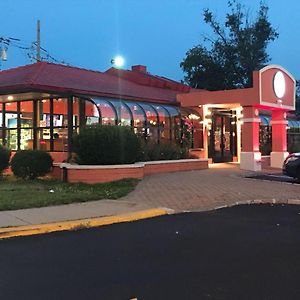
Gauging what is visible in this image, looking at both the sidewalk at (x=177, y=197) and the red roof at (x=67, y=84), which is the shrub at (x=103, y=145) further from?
the red roof at (x=67, y=84)

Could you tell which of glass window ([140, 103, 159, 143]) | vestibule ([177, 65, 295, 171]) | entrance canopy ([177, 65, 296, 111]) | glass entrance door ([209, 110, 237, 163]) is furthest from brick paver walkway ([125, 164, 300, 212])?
glass entrance door ([209, 110, 237, 163])

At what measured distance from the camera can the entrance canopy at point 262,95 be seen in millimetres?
20770

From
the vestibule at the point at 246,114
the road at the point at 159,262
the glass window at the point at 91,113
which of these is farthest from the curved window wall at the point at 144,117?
the road at the point at 159,262

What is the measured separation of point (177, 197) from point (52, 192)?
3.42 metres

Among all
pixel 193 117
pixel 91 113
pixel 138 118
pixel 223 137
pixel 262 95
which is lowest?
pixel 223 137

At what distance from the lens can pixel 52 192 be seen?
42.9 feet

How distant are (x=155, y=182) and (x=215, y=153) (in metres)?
10.1

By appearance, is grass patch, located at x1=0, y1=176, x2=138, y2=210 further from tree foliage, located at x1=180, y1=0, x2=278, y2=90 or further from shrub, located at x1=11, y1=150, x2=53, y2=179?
tree foliage, located at x1=180, y1=0, x2=278, y2=90

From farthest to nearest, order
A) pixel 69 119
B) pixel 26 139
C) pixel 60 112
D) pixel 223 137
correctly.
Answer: pixel 223 137
pixel 26 139
pixel 60 112
pixel 69 119

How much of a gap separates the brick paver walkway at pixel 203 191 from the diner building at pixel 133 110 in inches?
139

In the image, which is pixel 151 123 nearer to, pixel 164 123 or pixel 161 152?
pixel 164 123

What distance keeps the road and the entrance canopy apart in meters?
11.9

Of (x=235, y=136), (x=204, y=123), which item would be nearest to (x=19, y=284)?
(x=204, y=123)

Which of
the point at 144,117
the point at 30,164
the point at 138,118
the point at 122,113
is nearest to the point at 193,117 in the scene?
the point at 144,117
